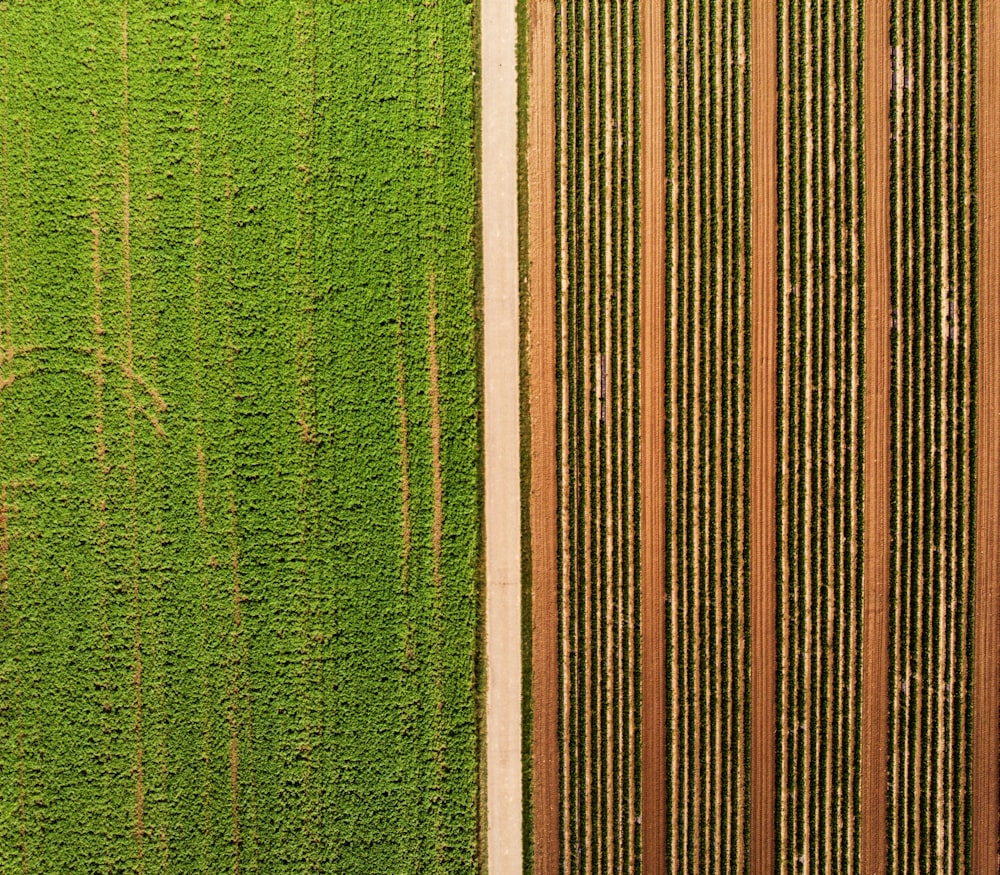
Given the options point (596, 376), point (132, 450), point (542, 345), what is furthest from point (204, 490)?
point (596, 376)

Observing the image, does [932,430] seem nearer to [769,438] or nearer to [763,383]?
[769,438]

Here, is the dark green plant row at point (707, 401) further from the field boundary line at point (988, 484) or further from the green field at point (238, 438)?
the field boundary line at point (988, 484)

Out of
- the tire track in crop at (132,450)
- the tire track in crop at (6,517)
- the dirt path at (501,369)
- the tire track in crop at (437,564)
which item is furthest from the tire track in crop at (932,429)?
the tire track in crop at (6,517)

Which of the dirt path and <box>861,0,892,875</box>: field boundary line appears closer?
<box>861,0,892,875</box>: field boundary line

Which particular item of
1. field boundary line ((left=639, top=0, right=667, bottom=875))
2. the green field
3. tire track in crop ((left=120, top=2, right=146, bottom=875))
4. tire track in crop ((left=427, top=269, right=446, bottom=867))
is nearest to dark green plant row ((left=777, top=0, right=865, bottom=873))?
field boundary line ((left=639, top=0, right=667, bottom=875))

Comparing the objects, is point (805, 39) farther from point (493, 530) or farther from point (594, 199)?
point (493, 530)

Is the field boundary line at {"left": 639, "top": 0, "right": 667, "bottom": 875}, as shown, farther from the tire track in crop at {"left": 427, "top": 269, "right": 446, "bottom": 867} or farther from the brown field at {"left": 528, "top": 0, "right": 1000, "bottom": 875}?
the tire track in crop at {"left": 427, "top": 269, "right": 446, "bottom": 867}
